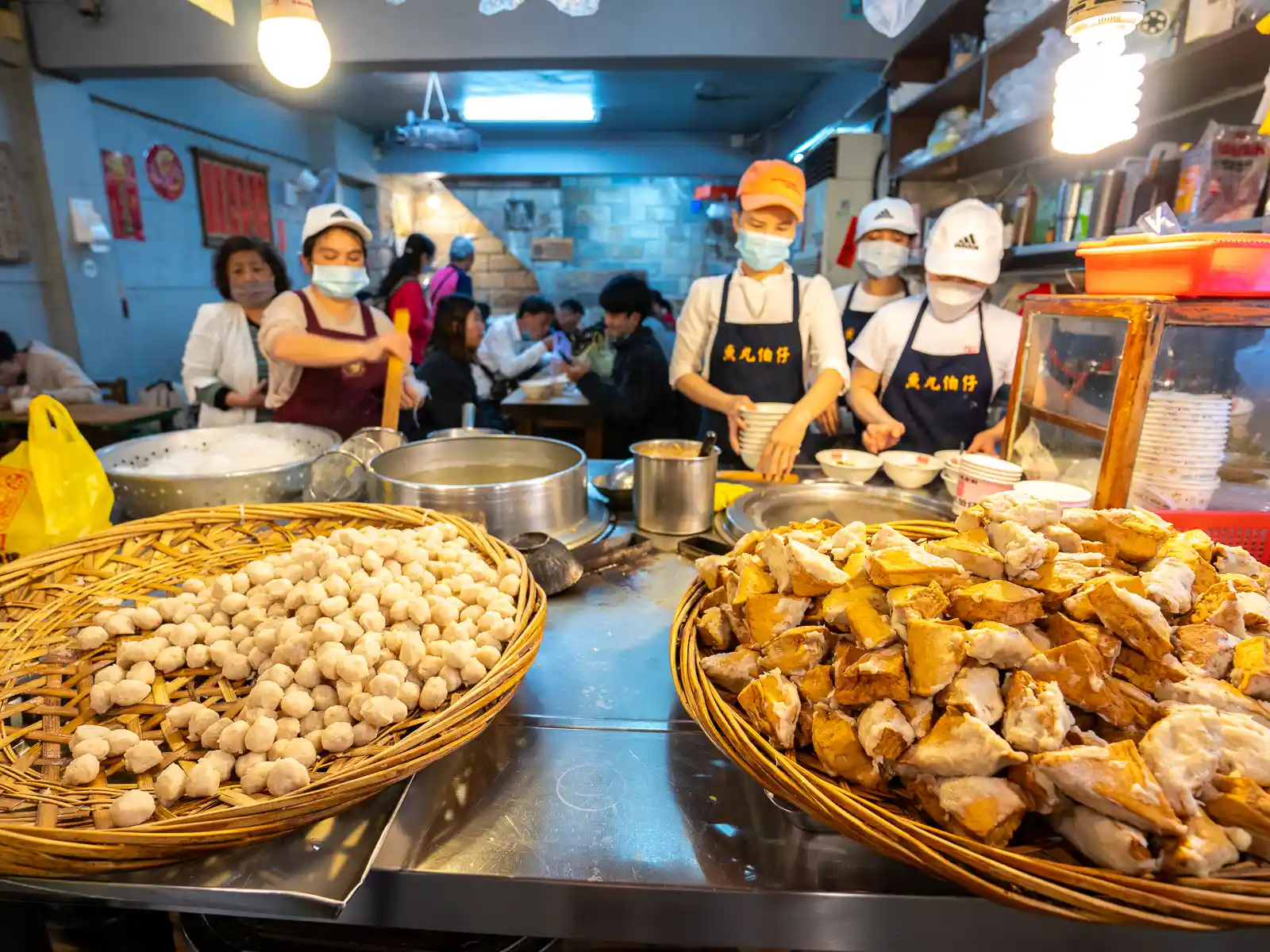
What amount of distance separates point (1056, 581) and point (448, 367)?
151 inches

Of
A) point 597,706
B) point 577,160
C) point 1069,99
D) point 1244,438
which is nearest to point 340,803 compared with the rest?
point 597,706

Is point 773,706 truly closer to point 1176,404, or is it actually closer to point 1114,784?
point 1114,784

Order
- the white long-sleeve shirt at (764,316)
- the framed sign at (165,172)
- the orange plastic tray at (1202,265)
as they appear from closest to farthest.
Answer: the orange plastic tray at (1202,265), the white long-sleeve shirt at (764,316), the framed sign at (165,172)

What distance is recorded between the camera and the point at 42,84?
485cm

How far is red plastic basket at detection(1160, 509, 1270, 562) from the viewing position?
51.1 inches

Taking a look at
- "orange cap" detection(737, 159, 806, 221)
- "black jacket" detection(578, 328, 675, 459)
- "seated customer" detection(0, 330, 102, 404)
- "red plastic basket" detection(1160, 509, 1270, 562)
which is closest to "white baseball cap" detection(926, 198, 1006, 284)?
"orange cap" detection(737, 159, 806, 221)

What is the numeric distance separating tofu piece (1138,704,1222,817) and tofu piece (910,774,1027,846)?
0.13 meters

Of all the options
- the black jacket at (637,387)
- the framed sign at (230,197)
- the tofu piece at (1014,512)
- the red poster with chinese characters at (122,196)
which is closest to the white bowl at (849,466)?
the tofu piece at (1014,512)

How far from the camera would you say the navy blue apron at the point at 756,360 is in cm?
282

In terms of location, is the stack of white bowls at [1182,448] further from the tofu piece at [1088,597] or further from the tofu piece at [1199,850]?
the tofu piece at [1199,850]

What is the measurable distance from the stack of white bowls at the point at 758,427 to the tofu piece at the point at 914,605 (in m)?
1.20

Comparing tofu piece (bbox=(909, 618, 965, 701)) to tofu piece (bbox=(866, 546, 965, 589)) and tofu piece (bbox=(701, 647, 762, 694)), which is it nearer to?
tofu piece (bbox=(866, 546, 965, 589))

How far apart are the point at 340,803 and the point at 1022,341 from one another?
69.8 inches

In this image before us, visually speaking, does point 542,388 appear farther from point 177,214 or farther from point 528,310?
point 177,214
